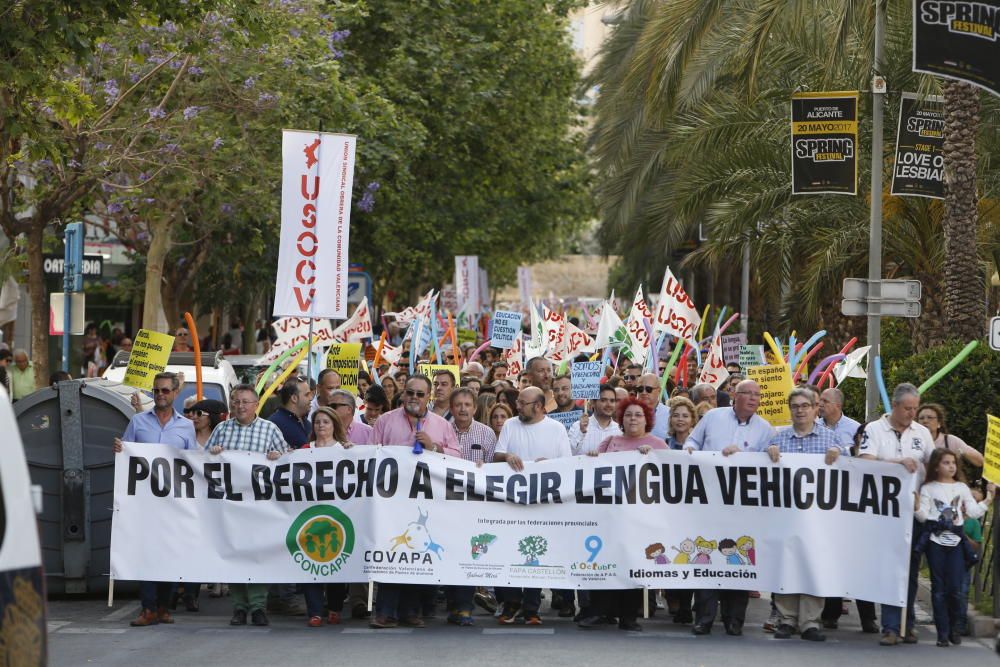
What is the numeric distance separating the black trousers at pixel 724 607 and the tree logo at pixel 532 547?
110 cm

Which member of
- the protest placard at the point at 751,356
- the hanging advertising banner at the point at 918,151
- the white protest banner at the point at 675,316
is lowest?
the protest placard at the point at 751,356

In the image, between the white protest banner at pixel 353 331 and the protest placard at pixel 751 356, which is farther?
the white protest banner at pixel 353 331

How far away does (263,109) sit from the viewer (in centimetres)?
2241

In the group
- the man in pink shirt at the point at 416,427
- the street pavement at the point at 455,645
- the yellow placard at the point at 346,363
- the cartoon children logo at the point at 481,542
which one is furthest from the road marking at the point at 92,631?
the yellow placard at the point at 346,363

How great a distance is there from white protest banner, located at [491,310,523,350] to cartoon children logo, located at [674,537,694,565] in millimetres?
10209

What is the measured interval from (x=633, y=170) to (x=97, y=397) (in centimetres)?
1752

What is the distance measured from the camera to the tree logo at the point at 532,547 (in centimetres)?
1100

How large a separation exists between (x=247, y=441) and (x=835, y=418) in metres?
4.34

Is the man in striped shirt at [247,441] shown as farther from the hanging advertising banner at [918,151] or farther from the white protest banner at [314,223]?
the hanging advertising banner at [918,151]

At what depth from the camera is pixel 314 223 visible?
1441 cm

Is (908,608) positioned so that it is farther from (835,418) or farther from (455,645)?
(455,645)

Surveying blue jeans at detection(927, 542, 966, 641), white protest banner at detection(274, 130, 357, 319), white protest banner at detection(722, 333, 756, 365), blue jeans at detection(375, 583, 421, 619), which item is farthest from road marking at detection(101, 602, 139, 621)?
white protest banner at detection(722, 333, 756, 365)

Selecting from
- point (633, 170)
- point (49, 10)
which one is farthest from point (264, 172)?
point (49, 10)

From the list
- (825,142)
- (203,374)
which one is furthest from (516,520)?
(825,142)
